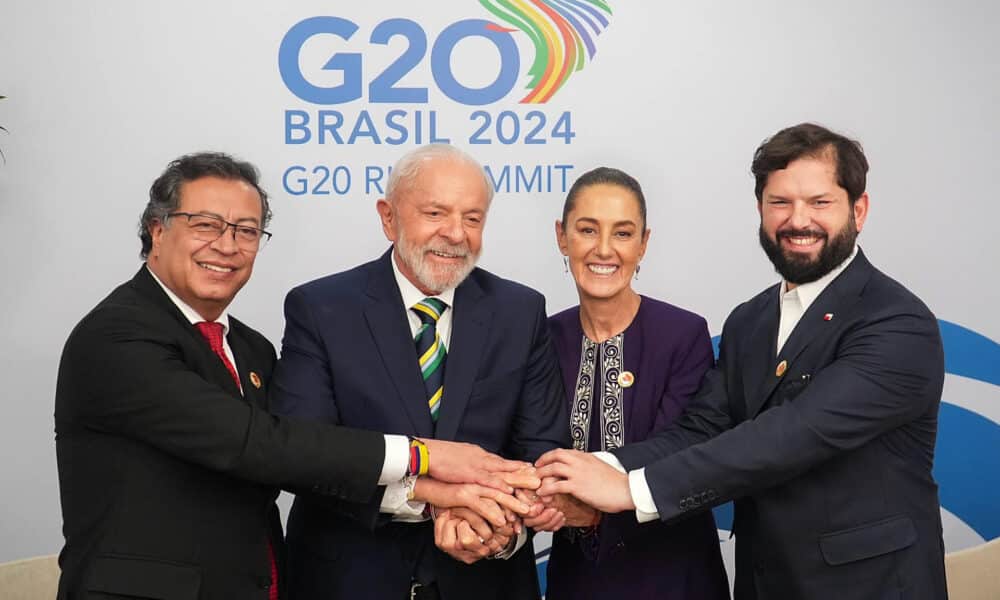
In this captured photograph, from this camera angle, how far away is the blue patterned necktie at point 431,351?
8.34ft

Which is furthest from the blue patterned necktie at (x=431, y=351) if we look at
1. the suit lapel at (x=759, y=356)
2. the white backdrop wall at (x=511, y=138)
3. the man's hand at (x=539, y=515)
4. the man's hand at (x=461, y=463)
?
the white backdrop wall at (x=511, y=138)

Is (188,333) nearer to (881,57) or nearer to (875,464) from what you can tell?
(875,464)

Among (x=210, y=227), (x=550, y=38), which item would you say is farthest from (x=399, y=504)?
(x=550, y=38)

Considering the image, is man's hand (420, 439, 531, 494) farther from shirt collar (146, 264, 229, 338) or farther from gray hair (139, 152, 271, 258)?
gray hair (139, 152, 271, 258)

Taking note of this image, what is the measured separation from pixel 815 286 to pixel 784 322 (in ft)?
0.45

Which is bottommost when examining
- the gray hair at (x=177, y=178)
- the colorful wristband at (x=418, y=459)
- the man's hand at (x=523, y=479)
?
the man's hand at (x=523, y=479)

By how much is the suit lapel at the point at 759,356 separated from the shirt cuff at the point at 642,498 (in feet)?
1.21

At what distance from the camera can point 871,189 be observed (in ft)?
14.6

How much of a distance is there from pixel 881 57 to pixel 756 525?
110 inches

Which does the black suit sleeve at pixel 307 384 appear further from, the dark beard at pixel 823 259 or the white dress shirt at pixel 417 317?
the dark beard at pixel 823 259

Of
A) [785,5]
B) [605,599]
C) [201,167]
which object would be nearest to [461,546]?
[605,599]

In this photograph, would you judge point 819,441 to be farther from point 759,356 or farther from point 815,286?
point 815,286

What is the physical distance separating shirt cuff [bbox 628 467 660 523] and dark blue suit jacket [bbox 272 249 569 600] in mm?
283

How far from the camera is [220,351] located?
2545mm
